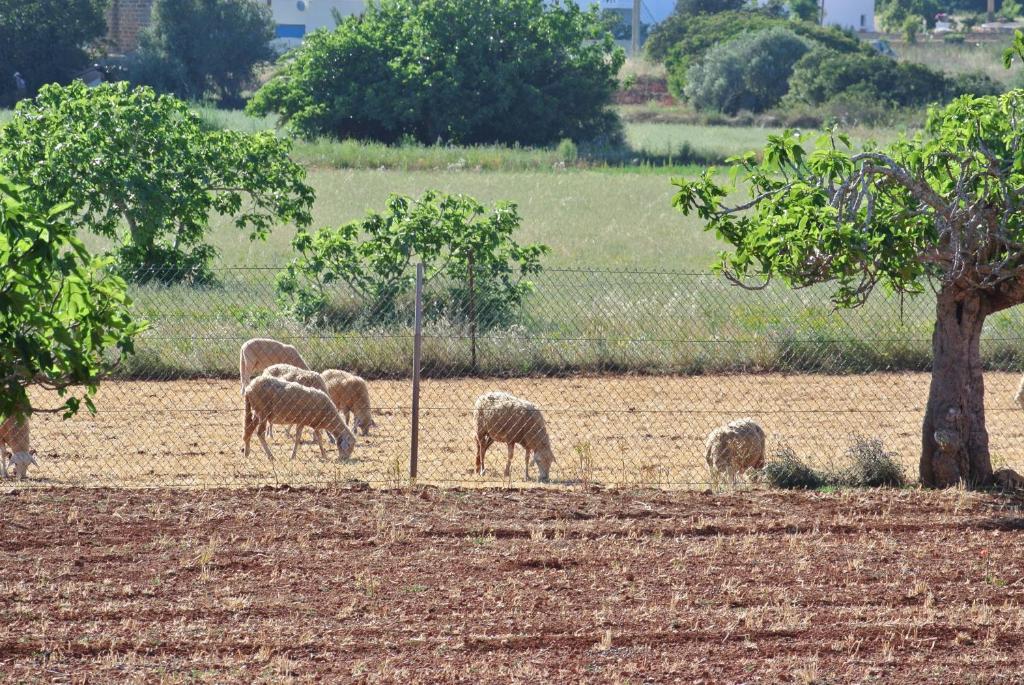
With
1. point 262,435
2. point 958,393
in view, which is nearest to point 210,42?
point 262,435

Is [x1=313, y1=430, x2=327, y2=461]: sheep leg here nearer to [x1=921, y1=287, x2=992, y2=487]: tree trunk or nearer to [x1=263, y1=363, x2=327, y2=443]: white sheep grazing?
[x1=263, y1=363, x2=327, y2=443]: white sheep grazing

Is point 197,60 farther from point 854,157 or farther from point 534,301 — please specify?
point 854,157

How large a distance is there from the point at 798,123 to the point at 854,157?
5274cm

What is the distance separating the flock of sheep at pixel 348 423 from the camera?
39.5 feet

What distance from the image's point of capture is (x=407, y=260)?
19.0 meters

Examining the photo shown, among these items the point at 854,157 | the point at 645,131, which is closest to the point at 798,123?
the point at 645,131

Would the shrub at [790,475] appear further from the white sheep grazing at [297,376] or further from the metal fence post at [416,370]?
the white sheep grazing at [297,376]

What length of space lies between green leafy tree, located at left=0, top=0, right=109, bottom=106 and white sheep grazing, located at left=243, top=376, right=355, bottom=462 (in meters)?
48.4

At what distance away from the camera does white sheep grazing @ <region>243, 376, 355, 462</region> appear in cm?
1309

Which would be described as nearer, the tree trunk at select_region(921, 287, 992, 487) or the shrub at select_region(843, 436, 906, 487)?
the tree trunk at select_region(921, 287, 992, 487)

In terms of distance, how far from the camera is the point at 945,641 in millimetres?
7449

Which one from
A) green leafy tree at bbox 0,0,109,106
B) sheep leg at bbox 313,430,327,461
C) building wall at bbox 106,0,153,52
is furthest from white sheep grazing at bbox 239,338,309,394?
building wall at bbox 106,0,153,52

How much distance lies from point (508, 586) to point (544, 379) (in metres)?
9.12

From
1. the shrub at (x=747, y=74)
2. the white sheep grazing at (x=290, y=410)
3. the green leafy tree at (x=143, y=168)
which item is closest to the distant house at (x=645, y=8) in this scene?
the shrub at (x=747, y=74)
